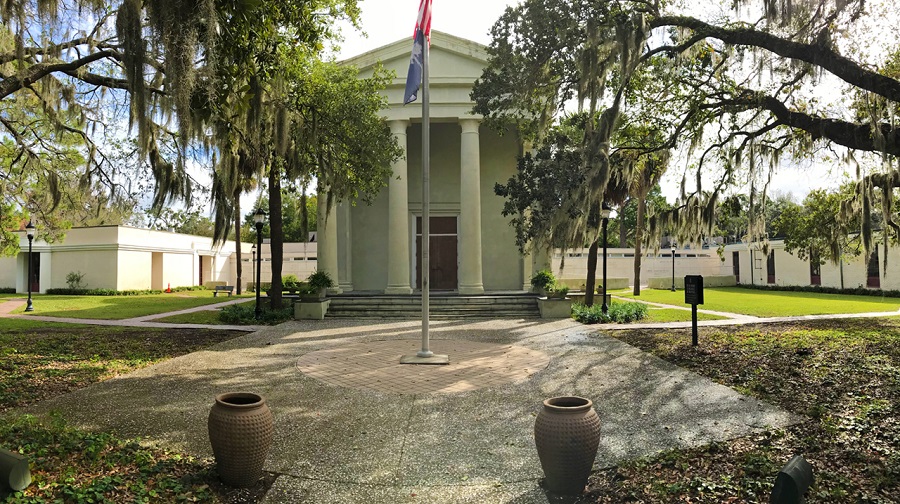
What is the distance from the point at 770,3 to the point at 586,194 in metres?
5.35

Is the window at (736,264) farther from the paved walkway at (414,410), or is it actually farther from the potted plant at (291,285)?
the paved walkway at (414,410)

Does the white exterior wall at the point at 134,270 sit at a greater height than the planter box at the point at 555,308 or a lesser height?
greater

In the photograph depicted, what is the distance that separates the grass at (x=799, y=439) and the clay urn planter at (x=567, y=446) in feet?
0.65

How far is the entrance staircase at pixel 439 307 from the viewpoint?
17953mm

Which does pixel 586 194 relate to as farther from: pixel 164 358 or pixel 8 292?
pixel 8 292

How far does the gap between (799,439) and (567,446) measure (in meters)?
2.65

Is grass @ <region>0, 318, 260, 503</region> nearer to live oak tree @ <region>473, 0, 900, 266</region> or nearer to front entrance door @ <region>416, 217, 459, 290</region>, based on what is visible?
live oak tree @ <region>473, 0, 900, 266</region>

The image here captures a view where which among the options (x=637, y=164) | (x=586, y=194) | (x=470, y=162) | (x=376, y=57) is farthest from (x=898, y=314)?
(x=376, y=57)

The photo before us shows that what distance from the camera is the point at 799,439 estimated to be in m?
5.25

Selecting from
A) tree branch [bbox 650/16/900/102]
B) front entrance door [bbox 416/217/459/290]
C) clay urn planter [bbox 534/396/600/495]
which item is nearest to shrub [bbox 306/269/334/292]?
front entrance door [bbox 416/217/459/290]

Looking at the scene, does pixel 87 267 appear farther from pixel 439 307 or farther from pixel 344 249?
pixel 439 307

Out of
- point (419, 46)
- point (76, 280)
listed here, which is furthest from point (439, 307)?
point (76, 280)

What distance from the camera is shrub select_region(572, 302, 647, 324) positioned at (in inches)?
643

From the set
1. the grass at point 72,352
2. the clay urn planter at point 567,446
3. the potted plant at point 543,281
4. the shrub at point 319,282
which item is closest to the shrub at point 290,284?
the shrub at point 319,282
